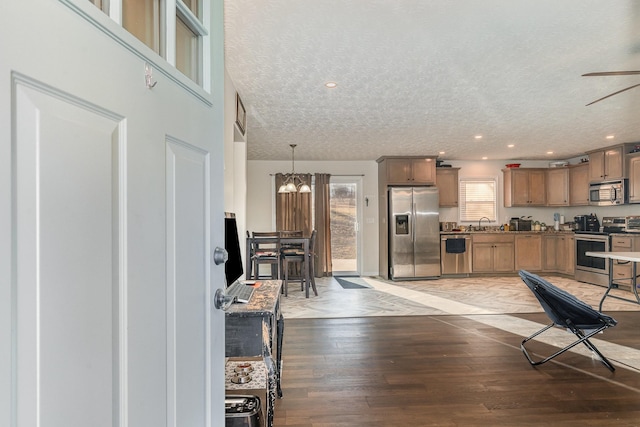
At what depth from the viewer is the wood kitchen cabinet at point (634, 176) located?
5.85 metres

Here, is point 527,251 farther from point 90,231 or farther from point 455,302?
point 90,231

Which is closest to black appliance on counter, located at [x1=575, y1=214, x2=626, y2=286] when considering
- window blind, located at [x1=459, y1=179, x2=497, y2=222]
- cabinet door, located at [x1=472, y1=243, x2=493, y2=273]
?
cabinet door, located at [x1=472, y1=243, x2=493, y2=273]

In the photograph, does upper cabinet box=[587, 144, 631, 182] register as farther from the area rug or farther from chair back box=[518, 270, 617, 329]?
the area rug

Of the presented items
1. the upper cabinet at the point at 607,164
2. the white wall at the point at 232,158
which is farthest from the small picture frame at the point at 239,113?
the upper cabinet at the point at 607,164

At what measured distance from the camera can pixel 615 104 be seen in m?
3.96

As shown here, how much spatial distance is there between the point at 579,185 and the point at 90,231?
851 centimetres

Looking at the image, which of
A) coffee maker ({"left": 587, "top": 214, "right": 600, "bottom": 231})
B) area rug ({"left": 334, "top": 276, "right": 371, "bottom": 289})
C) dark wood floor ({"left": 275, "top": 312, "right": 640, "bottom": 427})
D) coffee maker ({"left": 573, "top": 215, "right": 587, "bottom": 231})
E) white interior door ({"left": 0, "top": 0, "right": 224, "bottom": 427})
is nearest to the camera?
white interior door ({"left": 0, "top": 0, "right": 224, "bottom": 427})

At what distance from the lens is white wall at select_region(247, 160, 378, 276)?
739 cm

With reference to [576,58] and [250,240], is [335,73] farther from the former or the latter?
[250,240]

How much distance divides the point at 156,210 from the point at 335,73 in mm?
2675

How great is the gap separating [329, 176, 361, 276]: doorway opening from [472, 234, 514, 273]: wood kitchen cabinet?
7.90ft

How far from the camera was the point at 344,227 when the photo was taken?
7.55 meters

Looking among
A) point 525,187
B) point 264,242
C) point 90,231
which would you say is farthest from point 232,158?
point 525,187

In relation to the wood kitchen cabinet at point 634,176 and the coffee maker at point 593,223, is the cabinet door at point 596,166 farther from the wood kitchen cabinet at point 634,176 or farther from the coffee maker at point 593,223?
the coffee maker at point 593,223
